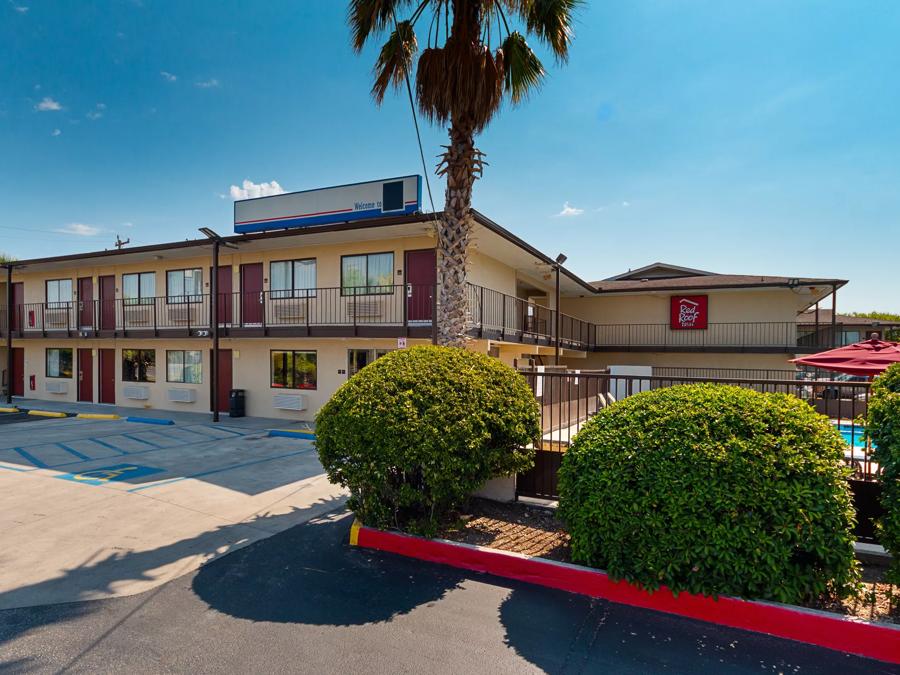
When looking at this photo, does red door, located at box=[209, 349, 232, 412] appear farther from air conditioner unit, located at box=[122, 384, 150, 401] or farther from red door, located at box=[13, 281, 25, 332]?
red door, located at box=[13, 281, 25, 332]

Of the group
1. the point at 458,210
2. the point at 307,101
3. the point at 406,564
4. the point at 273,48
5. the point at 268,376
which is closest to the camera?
the point at 406,564

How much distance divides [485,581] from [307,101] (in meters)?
11.8

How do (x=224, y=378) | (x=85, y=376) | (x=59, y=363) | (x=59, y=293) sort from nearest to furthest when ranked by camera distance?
(x=224, y=378) → (x=85, y=376) → (x=59, y=293) → (x=59, y=363)

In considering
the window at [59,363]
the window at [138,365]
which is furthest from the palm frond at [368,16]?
the window at [59,363]

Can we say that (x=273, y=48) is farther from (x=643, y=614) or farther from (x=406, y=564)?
(x=643, y=614)

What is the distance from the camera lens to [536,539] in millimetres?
5414

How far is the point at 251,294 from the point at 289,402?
160 inches

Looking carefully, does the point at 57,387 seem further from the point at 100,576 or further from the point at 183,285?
the point at 100,576

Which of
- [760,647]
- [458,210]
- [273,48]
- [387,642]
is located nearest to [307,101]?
[273,48]

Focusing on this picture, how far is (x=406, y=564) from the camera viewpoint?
16.7 ft

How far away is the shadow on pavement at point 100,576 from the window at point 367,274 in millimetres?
9222

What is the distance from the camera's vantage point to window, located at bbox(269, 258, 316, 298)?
52.5 feet

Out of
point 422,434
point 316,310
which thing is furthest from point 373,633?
point 316,310

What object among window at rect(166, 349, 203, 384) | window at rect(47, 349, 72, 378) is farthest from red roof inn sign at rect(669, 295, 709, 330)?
window at rect(47, 349, 72, 378)
